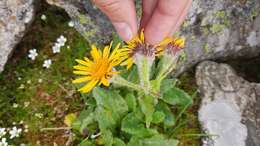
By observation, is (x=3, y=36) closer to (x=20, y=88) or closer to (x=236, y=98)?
(x=20, y=88)

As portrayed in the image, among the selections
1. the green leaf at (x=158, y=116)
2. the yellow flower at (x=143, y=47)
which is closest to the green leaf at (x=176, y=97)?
the green leaf at (x=158, y=116)

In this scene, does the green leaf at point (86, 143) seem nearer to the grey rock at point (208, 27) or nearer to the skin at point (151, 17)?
the grey rock at point (208, 27)

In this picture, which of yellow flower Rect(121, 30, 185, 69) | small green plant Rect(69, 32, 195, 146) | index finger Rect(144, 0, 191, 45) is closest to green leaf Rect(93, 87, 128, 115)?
small green plant Rect(69, 32, 195, 146)

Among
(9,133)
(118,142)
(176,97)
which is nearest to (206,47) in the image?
(176,97)

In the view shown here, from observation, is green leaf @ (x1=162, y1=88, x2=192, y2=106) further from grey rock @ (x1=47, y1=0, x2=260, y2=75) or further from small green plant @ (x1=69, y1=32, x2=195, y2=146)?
grey rock @ (x1=47, y1=0, x2=260, y2=75)

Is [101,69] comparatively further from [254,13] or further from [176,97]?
[254,13]

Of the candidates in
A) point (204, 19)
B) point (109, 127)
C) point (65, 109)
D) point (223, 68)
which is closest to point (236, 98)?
point (223, 68)

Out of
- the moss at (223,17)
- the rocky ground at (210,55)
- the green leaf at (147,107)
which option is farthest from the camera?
the moss at (223,17)
